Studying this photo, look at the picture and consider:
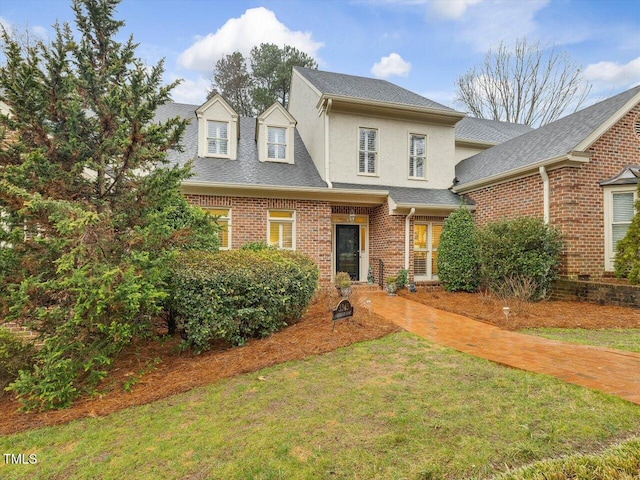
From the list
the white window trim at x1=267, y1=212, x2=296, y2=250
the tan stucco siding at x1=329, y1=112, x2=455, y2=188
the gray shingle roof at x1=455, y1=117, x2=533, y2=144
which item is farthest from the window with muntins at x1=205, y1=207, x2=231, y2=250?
the gray shingle roof at x1=455, y1=117, x2=533, y2=144

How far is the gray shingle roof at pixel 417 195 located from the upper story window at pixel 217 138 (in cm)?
406

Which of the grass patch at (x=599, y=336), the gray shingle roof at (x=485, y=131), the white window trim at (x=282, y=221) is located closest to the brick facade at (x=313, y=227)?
the white window trim at (x=282, y=221)

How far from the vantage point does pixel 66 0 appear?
476cm

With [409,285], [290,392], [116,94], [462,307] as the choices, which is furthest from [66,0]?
[409,285]

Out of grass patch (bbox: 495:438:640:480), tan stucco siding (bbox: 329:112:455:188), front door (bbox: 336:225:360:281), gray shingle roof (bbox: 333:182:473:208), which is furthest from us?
front door (bbox: 336:225:360:281)

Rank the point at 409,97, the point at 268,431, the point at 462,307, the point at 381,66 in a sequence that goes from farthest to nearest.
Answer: the point at 381,66 → the point at 409,97 → the point at 462,307 → the point at 268,431

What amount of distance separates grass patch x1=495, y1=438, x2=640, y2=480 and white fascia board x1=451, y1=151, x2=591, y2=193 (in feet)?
26.2

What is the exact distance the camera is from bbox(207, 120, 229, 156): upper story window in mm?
11320

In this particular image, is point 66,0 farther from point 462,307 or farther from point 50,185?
point 462,307

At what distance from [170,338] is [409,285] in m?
7.42

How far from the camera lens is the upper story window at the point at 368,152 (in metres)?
11.8

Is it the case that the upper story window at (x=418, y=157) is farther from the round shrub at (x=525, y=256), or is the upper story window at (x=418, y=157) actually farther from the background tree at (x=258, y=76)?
the background tree at (x=258, y=76)

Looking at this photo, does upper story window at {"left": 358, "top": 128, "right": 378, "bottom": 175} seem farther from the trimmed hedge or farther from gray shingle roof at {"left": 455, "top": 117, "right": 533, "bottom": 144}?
the trimmed hedge

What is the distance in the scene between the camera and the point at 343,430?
8.95 ft
